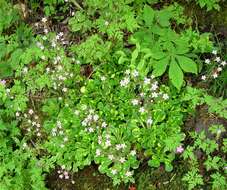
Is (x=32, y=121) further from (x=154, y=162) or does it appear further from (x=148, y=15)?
(x=148, y=15)

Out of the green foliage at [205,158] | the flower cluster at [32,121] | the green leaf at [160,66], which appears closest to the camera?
the green foliage at [205,158]

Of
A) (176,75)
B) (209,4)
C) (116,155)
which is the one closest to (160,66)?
(176,75)

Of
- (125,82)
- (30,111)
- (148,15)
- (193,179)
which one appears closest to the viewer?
(193,179)

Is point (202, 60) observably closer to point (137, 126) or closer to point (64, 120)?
point (137, 126)

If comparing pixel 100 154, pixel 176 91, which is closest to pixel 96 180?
pixel 100 154

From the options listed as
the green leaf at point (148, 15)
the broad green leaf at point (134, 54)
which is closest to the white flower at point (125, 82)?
the broad green leaf at point (134, 54)

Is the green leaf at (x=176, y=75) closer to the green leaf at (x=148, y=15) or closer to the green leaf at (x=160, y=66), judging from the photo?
the green leaf at (x=160, y=66)
